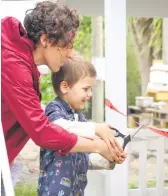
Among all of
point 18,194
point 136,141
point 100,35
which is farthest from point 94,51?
point 136,141

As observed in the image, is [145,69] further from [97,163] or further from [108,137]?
[108,137]

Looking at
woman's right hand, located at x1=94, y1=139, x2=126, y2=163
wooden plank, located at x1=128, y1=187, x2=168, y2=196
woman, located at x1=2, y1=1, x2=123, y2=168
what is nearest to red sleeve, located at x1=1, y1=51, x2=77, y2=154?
woman, located at x1=2, y1=1, x2=123, y2=168

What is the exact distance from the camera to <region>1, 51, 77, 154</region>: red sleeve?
228 cm

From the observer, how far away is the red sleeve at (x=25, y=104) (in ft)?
7.47

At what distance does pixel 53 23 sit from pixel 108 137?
1.86 ft

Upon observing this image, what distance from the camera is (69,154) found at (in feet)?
9.25

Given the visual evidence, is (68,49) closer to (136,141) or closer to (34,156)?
(136,141)

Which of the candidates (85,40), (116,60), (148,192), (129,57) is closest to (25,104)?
(116,60)

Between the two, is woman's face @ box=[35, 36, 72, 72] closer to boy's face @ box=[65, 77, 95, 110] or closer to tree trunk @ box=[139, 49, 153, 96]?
boy's face @ box=[65, 77, 95, 110]

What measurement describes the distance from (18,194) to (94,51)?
3309 millimetres

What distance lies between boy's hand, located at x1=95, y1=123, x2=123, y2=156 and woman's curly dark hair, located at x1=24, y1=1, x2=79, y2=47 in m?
0.41

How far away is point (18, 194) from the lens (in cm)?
708

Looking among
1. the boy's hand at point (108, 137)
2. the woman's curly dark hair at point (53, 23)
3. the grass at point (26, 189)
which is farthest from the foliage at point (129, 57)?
the boy's hand at point (108, 137)

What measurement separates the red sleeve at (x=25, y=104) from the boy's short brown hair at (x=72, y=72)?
59cm
